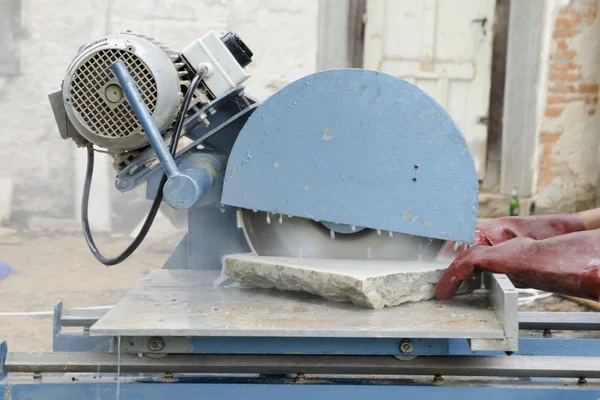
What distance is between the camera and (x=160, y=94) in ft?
7.25

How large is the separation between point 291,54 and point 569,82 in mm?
2138

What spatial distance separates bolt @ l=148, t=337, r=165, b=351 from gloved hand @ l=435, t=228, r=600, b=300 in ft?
2.63

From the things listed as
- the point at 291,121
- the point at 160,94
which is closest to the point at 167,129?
the point at 160,94

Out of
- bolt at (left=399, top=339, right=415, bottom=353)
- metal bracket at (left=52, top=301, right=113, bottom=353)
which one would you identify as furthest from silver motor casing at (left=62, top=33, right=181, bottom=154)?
bolt at (left=399, top=339, right=415, bottom=353)

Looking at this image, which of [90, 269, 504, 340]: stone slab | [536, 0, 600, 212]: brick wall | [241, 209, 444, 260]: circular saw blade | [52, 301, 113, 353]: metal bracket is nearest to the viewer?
[90, 269, 504, 340]: stone slab

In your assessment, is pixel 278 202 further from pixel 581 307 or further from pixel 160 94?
pixel 581 307

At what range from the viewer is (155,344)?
1933 mm

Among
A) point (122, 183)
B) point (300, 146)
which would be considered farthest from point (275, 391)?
point (122, 183)

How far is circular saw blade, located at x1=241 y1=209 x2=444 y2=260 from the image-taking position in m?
2.31

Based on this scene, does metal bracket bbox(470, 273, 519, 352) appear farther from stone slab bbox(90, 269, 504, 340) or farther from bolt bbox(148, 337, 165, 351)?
bolt bbox(148, 337, 165, 351)

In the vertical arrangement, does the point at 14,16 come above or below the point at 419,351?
above

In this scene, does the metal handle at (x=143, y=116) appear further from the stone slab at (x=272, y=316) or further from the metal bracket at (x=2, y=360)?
the metal bracket at (x=2, y=360)

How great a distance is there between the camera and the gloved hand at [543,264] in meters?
1.99

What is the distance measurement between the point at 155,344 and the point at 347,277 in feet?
1.76
